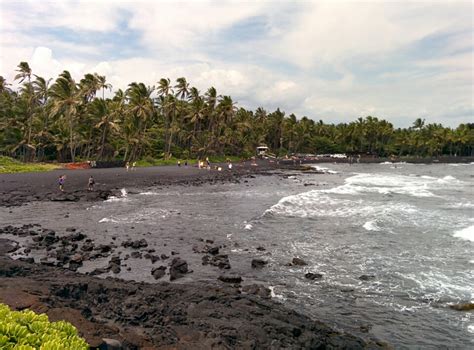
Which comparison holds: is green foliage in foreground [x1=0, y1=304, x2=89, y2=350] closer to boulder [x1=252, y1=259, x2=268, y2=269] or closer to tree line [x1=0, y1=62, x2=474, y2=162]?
Result: boulder [x1=252, y1=259, x2=268, y2=269]

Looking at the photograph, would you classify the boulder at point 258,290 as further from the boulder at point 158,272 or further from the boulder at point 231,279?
the boulder at point 158,272

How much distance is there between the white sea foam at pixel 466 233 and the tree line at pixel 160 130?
51.4m

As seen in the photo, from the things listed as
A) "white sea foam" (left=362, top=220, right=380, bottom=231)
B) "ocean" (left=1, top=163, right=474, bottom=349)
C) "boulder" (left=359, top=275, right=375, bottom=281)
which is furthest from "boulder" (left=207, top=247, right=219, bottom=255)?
"white sea foam" (left=362, top=220, right=380, bottom=231)

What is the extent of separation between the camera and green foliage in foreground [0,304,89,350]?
5.10 metres

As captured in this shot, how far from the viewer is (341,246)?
70.4 ft

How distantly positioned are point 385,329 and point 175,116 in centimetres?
7550

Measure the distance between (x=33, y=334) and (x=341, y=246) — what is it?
18.4m

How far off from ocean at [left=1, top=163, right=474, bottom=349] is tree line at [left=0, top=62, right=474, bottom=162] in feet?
90.9

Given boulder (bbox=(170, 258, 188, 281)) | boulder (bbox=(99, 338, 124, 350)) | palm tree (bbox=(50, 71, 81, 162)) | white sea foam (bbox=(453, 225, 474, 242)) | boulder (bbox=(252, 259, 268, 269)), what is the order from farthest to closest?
palm tree (bbox=(50, 71, 81, 162)) → white sea foam (bbox=(453, 225, 474, 242)) → boulder (bbox=(252, 259, 268, 269)) → boulder (bbox=(170, 258, 188, 281)) → boulder (bbox=(99, 338, 124, 350))

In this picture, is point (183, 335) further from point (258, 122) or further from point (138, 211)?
point (258, 122)

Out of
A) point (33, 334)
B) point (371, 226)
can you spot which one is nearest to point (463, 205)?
point (371, 226)

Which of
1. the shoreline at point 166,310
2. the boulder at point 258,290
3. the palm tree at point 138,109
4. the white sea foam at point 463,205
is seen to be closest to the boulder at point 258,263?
the shoreline at point 166,310

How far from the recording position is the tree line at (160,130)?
59625 millimetres

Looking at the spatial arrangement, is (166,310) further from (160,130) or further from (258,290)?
(160,130)
